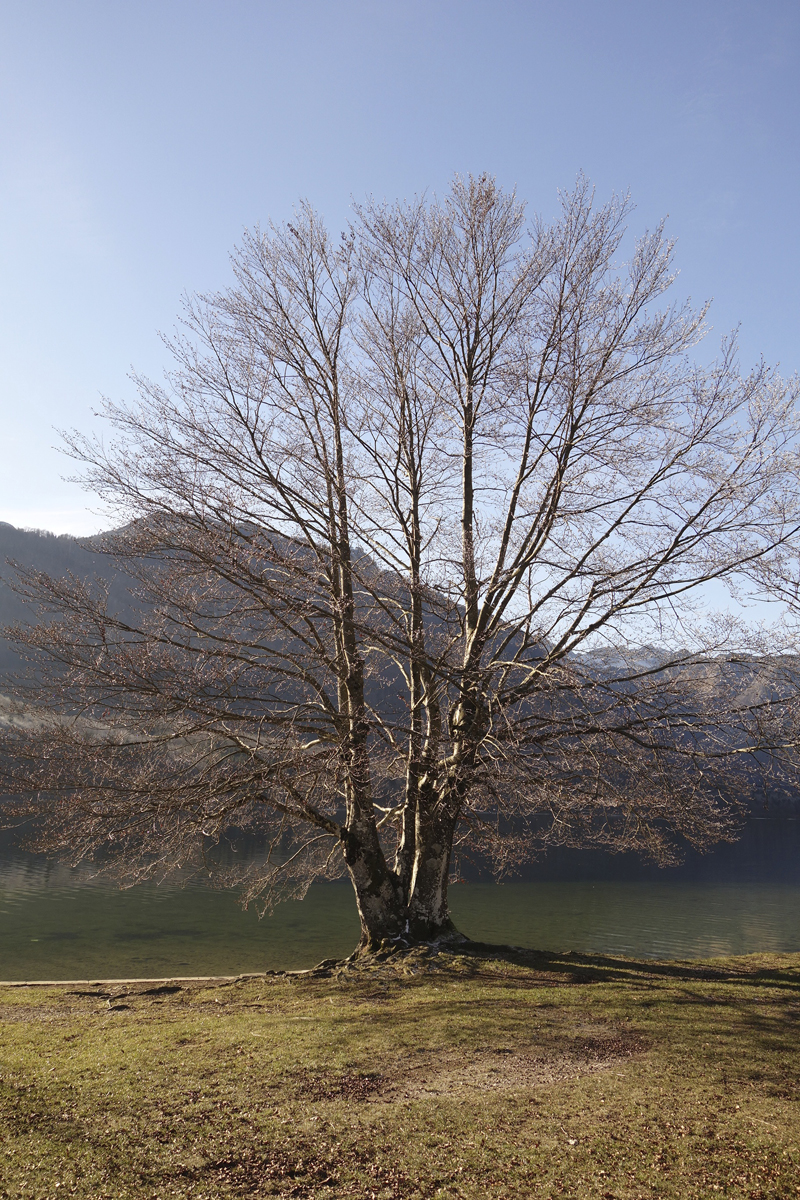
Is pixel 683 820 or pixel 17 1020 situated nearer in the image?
pixel 17 1020

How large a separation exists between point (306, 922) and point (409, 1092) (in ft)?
56.2

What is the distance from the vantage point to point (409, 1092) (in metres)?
5.79

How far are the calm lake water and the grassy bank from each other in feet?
26.8

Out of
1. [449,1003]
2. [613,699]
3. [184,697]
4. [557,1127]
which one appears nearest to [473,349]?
[613,699]

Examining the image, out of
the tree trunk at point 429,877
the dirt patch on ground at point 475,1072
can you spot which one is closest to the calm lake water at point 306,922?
the tree trunk at point 429,877

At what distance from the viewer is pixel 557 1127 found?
16.9 ft

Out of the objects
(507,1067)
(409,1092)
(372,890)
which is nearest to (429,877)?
(372,890)

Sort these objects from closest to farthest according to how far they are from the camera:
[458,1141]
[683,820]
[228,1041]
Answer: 1. [458,1141]
2. [228,1041]
3. [683,820]

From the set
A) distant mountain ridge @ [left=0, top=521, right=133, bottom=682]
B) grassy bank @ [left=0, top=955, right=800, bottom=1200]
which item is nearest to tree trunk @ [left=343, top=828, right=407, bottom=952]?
Answer: grassy bank @ [left=0, top=955, right=800, bottom=1200]

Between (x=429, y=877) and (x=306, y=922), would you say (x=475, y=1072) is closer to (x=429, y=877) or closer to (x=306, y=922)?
(x=429, y=877)

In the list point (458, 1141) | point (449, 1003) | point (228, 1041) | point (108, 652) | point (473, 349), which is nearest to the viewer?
point (458, 1141)

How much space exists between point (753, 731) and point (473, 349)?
20.9 ft

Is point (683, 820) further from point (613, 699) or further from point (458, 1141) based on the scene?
point (458, 1141)

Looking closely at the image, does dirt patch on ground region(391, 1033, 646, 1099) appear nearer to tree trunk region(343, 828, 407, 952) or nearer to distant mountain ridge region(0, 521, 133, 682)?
tree trunk region(343, 828, 407, 952)
